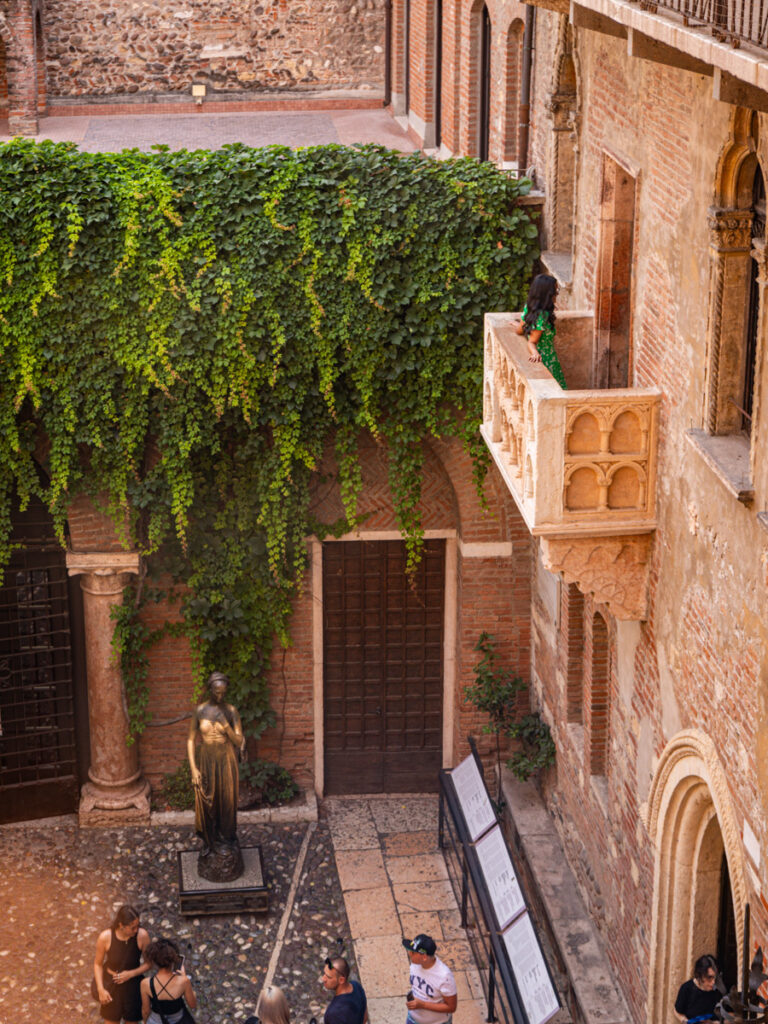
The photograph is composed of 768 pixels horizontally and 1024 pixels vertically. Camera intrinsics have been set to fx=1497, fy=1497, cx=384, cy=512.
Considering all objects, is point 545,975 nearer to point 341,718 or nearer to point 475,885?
point 475,885

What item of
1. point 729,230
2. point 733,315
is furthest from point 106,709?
point 729,230

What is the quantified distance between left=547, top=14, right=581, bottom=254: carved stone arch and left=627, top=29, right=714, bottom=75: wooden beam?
8.61 feet

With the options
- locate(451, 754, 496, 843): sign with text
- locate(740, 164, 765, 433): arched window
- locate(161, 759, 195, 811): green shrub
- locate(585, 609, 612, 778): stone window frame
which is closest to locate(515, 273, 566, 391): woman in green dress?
locate(740, 164, 765, 433): arched window

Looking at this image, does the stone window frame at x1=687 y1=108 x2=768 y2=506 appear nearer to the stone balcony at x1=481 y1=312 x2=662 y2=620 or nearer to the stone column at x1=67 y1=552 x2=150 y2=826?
the stone balcony at x1=481 y1=312 x2=662 y2=620

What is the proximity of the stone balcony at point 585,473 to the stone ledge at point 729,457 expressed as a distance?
0.65 metres

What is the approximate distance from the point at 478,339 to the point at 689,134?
409cm

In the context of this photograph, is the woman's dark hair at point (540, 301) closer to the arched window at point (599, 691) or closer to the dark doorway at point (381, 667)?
the arched window at point (599, 691)

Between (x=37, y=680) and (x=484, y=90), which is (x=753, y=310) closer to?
(x=484, y=90)

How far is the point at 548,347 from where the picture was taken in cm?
966

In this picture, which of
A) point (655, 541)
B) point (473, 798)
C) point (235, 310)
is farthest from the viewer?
point (473, 798)

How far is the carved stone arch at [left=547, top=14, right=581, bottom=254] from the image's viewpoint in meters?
10.6

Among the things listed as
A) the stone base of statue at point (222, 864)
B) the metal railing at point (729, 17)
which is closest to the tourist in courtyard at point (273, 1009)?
the stone base of statue at point (222, 864)

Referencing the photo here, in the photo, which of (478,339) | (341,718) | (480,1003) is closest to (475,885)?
(480,1003)

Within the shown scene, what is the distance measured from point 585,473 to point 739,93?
2784mm
